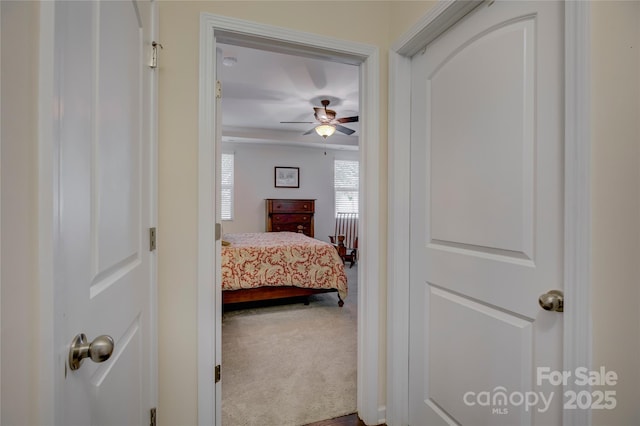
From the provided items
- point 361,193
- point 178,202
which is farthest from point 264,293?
point 178,202

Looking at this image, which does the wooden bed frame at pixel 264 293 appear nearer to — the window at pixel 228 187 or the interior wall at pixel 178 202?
the interior wall at pixel 178 202

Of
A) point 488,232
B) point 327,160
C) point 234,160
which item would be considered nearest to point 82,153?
point 488,232

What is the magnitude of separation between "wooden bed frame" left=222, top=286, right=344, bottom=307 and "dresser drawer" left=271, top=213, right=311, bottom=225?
2546 mm

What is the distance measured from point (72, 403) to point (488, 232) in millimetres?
1292

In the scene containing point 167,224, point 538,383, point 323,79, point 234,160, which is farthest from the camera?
point 234,160

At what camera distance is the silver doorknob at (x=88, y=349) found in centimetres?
62

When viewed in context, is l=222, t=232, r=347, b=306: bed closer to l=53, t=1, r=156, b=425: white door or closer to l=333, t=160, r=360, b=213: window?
l=53, t=1, r=156, b=425: white door

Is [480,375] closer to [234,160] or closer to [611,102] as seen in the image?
[611,102]

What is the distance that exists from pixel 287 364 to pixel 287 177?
4.47 m

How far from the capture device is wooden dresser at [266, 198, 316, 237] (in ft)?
19.9

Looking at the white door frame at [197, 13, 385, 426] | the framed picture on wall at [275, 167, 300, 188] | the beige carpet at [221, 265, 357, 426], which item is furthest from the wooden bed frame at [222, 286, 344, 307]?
the framed picture on wall at [275, 167, 300, 188]

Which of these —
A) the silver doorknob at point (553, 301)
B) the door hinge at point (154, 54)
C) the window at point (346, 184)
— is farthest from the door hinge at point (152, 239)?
the window at point (346, 184)

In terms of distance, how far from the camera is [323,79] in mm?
3541

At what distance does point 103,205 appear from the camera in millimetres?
788
